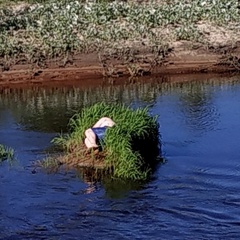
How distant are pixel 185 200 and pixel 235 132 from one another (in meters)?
3.90

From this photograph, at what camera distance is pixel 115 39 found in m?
21.2

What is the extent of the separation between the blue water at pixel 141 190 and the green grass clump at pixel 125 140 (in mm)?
232

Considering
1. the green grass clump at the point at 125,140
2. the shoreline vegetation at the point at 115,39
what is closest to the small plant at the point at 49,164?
the green grass clump at the point at 125,140

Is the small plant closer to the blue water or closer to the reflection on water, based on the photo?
the blue water

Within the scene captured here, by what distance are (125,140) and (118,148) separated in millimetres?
162

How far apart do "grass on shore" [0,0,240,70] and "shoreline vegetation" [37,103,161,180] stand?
748 cm

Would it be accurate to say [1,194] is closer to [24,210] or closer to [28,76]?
[24,210]

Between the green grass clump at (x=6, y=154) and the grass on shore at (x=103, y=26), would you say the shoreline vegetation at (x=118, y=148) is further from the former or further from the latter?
the grass on shore at (x=103, y=26)

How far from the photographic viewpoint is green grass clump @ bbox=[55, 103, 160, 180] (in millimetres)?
11516

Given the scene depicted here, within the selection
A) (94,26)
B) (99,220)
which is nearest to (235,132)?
(99,220)

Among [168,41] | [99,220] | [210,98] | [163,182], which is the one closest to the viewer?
[99,220]

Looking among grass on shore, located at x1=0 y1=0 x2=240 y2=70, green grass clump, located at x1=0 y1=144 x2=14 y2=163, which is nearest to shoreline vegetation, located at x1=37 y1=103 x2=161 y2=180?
green grass clump, located at x1=0 y1=144 x2=14 y2=163

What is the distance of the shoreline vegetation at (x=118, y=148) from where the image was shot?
1154cm

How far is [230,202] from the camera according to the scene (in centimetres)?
1034
